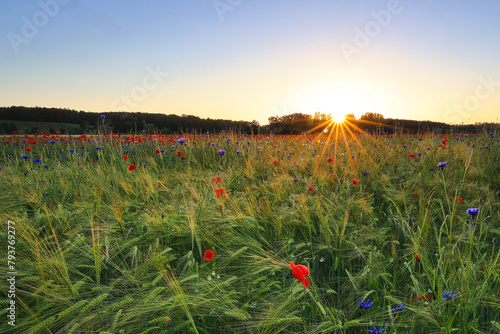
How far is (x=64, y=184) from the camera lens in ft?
8.77

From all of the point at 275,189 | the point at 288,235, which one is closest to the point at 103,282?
the point at 288,235

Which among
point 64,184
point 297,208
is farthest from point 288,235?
point 64,184

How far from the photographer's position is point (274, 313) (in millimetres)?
1019

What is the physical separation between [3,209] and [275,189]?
6.81ft

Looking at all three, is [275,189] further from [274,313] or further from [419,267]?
[274,313]

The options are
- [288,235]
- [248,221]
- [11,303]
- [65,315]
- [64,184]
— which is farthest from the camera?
[64,184]

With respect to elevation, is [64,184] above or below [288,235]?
above

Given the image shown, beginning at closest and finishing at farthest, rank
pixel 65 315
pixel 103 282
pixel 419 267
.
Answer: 1. pixel 65 315
2. pixel 103 282
3. pixel 419 267

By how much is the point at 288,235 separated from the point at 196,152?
3.52 metres

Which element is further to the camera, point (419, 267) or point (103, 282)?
point (419, 267)

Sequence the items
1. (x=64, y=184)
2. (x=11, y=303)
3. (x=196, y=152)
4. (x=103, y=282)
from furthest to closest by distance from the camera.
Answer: (x=196, y=152) < (x=64, y=184) < (x=103, y=282) < (x=11, y=303)

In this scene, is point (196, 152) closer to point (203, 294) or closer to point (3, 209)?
point (3, 209)

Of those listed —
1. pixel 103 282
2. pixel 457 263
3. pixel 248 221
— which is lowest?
pixel 103 282

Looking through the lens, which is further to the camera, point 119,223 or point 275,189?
point 275,189
